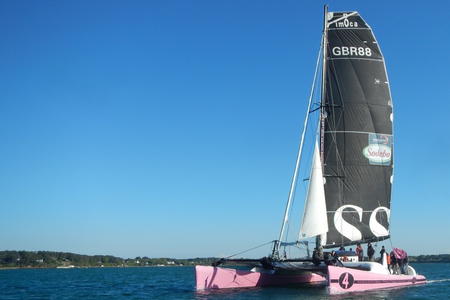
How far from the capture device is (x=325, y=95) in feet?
93.6

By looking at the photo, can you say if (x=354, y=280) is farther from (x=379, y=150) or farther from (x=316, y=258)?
(x=379, y=150)

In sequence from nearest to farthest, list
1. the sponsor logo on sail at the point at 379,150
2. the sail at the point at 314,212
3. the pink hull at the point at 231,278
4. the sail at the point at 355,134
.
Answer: the sail at the point at 314,212 < the pink hull at the point at 231,278 < the sail at the point at 355,134 < the sponsor logo on sail at the point at 379,150

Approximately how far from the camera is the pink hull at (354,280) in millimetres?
22656

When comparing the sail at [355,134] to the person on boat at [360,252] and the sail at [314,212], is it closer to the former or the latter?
the person on boat at [360,252]

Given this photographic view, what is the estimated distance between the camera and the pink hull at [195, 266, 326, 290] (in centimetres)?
2527

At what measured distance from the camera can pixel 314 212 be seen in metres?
25.1

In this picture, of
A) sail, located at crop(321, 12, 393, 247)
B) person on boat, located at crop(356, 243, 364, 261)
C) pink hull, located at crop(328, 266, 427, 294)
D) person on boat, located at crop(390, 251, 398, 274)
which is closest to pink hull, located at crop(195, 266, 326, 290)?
sail, located at crop(321, 12, 393, 247)

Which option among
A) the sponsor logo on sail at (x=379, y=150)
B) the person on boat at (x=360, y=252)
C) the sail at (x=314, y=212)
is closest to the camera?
the sail at (x=314, y=212)

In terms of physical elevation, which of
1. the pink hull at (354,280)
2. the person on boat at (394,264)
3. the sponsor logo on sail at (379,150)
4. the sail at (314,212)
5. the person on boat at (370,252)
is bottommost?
the pink hull at (354,280)

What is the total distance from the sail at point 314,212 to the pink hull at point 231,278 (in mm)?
3360

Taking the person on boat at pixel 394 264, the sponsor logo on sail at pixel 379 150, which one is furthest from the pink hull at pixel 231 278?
the sponsor logo on sail at pixel 379 150

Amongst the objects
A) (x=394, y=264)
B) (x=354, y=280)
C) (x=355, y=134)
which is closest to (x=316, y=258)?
(x=354, y=280)

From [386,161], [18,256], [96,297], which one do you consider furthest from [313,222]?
[18,256]

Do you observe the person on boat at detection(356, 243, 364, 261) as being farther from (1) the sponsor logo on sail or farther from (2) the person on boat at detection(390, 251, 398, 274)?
(1) the sponsor logo on sail
